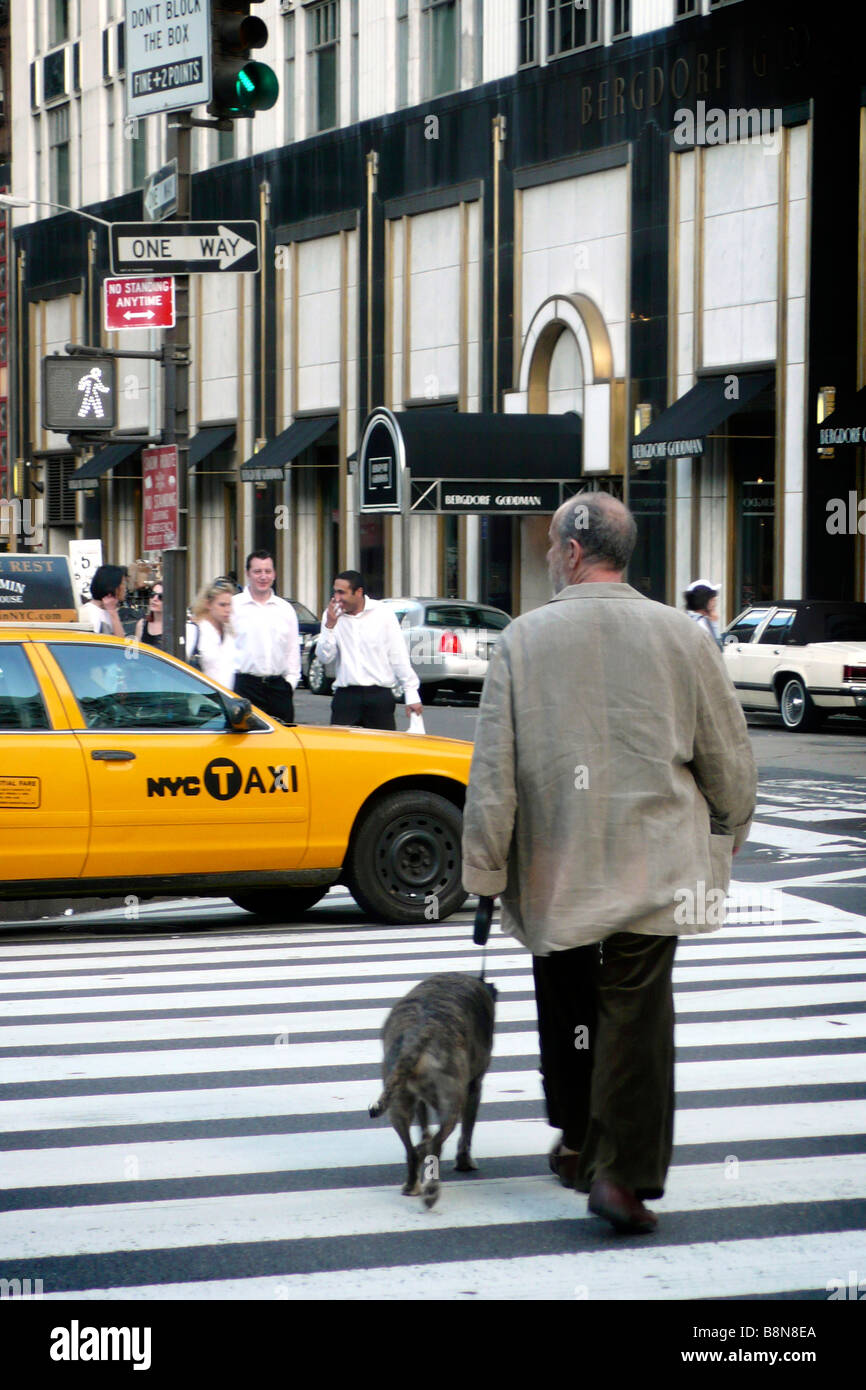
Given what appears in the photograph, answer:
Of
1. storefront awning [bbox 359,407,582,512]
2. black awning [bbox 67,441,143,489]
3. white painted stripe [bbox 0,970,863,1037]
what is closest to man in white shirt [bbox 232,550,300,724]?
white painted stripe [bbox 0,970,863,1037]

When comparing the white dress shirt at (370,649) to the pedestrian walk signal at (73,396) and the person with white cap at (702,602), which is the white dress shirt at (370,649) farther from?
the pedestrian walk signal at (73,396)

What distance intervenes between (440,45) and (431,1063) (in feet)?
123

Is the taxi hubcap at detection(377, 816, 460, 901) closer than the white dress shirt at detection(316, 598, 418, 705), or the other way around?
the taxi hubcap at detection(377, 816, 460, 901)

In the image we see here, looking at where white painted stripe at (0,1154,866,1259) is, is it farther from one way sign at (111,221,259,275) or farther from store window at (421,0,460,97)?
store window at (421,0,460,97)

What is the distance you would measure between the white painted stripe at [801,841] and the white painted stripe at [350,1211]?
8.26 metres

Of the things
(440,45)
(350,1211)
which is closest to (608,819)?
(350,1211)

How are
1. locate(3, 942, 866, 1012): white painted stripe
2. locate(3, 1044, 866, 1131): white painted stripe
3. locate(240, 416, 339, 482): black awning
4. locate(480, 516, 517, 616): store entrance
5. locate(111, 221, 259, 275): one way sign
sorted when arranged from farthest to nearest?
locate(240, 416, 339, 482): black awning < locate(480, 516, 517, 616): store entrance < locate(111, 221, 259, 275): one way sign < locate(3, 942, 866, 1012): white painted stripe < locate(3, 1044, 866, 1131): white painted stripe

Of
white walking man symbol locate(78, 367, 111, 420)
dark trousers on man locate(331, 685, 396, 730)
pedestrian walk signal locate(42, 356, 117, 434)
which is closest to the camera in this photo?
dark trousers on man locate(331, 685, 396, 730)

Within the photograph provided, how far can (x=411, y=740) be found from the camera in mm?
11141

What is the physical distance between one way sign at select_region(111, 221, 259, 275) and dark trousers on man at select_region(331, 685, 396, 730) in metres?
2.94

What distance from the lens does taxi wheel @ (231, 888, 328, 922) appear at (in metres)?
11.5

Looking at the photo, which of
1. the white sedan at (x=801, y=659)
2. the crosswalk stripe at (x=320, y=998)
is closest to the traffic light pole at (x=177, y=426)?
the crosswalk stripe at (x=320, y=998)

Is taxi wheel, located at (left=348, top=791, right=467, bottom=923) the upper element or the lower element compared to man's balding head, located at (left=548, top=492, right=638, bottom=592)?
lower
